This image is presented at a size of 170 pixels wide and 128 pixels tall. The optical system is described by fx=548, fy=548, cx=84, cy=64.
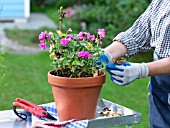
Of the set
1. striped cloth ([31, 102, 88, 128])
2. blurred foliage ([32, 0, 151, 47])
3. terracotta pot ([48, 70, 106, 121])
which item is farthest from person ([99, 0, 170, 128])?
blurred foliage ([32, 0, 151, 47])

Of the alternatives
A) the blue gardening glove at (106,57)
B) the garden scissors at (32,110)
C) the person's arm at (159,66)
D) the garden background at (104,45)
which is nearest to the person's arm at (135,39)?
the blue gardening glove at (106,57)

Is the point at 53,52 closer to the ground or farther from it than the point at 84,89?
farther from it

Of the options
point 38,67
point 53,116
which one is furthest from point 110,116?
point 38,67

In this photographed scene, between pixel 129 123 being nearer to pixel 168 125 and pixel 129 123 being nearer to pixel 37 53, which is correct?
pixel 168 125

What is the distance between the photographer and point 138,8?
8.38 m

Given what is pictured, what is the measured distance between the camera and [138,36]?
2.64 metres

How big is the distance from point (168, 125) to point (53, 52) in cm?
78

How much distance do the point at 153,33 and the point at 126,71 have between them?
41 cm

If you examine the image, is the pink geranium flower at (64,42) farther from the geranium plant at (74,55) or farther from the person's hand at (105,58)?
the person's hand at (105,58)

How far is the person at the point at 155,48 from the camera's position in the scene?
7.88 ft

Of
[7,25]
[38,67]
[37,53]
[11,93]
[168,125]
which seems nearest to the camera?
[168,125]

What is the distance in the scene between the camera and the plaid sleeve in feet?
8.60

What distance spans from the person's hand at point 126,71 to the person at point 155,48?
0.02 m

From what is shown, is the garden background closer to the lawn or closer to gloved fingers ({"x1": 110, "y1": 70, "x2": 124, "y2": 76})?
the lawn
